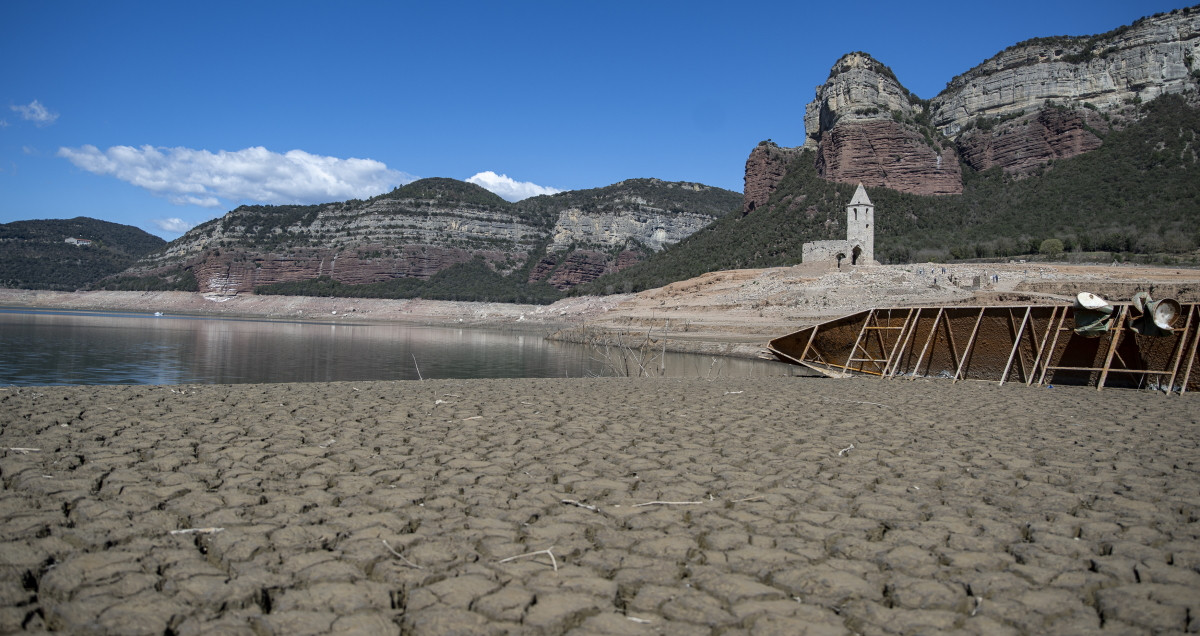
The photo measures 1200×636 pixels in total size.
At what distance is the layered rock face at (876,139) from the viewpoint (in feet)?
201

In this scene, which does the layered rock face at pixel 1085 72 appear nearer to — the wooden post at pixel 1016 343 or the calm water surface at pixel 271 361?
the calm water surface at pixel 271 361

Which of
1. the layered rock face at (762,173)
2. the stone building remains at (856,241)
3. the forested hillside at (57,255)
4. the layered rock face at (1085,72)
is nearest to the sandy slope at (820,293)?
the stone building remains at (856,241)

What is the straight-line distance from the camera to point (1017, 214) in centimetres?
5272

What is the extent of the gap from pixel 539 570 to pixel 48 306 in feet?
359

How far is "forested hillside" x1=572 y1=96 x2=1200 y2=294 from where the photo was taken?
42.6 metres

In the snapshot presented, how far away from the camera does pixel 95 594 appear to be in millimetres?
2795

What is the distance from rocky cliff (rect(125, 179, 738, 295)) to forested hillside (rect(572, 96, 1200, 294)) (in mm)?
33215

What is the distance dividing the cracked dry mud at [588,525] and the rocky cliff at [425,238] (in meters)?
84.0

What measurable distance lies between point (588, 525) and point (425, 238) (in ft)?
322

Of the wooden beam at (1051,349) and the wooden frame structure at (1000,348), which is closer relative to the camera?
the wooden frame structure at (1000,348)

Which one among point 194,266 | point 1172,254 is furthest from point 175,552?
point 194,266

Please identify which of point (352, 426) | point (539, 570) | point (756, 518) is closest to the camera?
point (539, 570)

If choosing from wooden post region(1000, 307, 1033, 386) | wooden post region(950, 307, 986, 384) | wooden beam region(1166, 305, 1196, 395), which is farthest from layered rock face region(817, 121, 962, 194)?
wooden beam region(1166, 305, 1196, 395)

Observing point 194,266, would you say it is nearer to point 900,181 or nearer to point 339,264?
point 339,264
